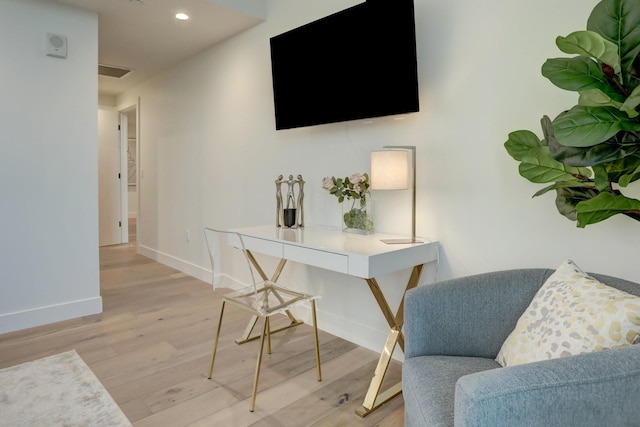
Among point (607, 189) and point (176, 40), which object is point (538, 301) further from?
point (176, 40)

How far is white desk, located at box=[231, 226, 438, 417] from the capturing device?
73.7 inches

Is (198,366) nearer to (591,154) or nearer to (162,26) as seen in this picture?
(591,154)

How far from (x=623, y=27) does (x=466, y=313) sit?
100cm

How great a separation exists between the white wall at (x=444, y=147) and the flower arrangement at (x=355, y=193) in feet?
0.43

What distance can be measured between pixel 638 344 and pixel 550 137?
71 centimetres

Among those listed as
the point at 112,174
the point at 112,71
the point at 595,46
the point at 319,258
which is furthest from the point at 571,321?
the point at 112,174

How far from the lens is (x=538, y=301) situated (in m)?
1.37

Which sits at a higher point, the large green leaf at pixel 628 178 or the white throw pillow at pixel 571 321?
the large green leaf at pixel 628 178

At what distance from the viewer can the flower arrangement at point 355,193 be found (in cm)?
237

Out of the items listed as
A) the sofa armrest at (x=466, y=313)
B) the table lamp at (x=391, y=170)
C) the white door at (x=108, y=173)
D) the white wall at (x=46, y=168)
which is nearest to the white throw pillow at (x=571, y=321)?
the sofa armrest at (x=466, y=313)

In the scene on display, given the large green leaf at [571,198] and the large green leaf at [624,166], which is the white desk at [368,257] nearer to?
the large green leaf at [571,198]

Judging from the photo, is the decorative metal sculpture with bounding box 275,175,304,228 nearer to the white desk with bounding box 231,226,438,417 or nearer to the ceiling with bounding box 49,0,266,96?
the white desk with bounding box 231,226,438,417

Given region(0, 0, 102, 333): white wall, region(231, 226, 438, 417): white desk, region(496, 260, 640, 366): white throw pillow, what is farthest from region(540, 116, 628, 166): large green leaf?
region(0, 0, 102, 333): white wall

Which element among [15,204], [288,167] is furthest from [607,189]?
[15,204]
